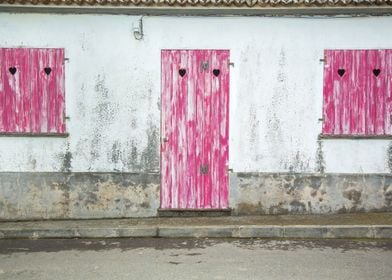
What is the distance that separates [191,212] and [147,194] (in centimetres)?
81

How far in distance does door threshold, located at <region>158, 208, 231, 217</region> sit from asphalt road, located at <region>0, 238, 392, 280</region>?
3.63 feet

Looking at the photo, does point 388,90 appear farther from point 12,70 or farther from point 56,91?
point 12,70

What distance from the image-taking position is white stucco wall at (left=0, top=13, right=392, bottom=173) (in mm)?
9266

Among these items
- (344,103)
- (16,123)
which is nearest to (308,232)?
(344,103)

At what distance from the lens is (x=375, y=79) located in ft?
30.5

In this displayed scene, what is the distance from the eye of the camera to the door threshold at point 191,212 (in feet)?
30.7

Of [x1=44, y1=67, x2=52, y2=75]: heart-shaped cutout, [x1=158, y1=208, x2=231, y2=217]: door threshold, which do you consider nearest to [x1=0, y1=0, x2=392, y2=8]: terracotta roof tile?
[x1=44, y1=67, x2=52, y2=75]: heart-shaped cutout

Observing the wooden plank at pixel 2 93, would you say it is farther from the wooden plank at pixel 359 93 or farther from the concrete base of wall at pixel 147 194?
the wooden plank at pixel 359 93

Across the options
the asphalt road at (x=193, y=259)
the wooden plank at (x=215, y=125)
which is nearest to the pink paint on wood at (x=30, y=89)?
the asphalt road at (x=193, y=259)

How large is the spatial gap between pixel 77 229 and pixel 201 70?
3303 mm

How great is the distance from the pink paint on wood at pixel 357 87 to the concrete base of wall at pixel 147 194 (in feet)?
3.20

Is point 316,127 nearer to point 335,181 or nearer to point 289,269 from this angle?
point 335,181

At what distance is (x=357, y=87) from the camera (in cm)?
930

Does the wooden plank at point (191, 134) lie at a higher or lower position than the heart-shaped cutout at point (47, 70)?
lower
